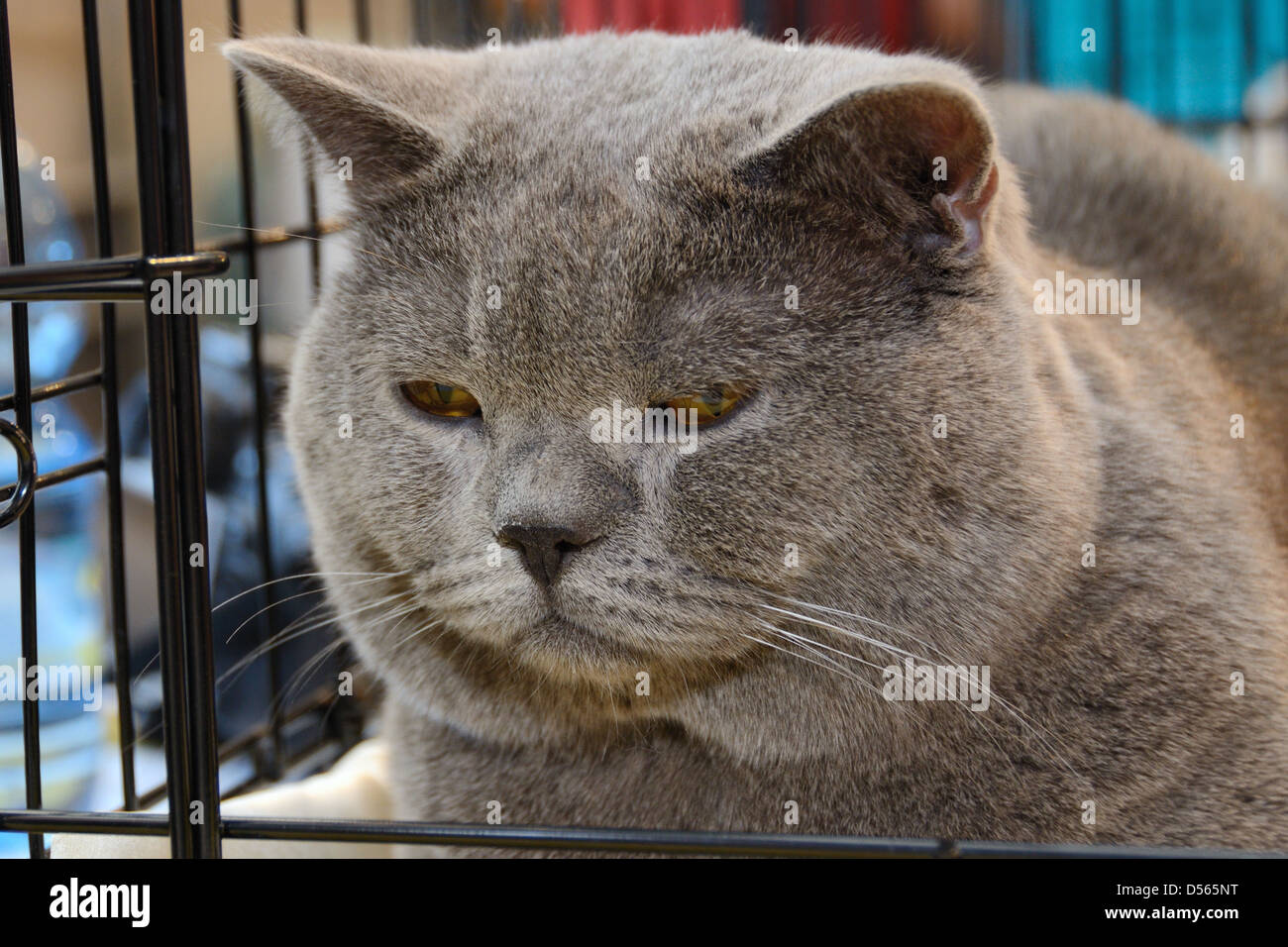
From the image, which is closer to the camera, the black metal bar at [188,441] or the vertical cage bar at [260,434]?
the black metal bar at [188,441]

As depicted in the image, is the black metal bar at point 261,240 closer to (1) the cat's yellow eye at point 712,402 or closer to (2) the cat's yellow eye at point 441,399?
(2) the cat's yellow eye at point 441,399

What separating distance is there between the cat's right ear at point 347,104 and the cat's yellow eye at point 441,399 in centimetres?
18

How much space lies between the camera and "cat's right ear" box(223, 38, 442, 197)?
0.95m

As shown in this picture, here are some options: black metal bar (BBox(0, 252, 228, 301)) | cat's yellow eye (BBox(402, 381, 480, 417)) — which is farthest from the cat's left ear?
black metal bar (BBox(0, 252, 228, 301))

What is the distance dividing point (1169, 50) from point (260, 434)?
179 cm

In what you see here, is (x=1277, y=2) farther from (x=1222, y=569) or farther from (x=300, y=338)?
(x=300, y=338)

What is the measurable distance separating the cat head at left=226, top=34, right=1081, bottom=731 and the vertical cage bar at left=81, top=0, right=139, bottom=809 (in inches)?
10.2

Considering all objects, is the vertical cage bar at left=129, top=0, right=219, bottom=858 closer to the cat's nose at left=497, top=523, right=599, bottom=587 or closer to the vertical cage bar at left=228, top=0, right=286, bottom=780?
the cat's nose at left=497, top=523, right=599, bottom=587

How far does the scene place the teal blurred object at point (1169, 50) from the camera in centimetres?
221

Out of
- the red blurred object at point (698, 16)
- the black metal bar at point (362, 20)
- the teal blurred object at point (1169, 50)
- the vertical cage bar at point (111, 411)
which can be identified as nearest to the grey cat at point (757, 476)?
the vertical cage bar at point (111, 411)

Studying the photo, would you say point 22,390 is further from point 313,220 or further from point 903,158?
point 903,158

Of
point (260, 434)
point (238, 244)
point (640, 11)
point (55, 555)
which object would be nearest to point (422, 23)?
point (640, 11)

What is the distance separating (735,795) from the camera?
0.99 metres

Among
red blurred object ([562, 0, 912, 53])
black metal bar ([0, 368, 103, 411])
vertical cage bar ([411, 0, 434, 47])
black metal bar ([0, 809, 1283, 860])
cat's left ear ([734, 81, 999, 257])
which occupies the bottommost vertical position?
black metal bar ([0, 809, 1283, 860])
